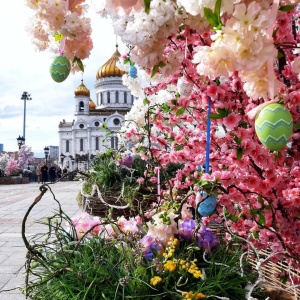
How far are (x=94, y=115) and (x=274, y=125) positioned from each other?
245 ft

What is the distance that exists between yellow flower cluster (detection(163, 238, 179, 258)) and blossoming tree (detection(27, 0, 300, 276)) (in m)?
0.07

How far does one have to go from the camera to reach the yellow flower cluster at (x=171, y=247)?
1.51 m

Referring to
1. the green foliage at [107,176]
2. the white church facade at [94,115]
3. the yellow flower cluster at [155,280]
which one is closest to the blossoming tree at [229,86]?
the yellow flower cluster at [155,280]

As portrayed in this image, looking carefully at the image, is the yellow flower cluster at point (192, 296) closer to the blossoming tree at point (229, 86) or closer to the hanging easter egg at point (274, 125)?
the blossoming tree at point (229, 86)

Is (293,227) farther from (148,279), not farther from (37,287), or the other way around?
(37,287)

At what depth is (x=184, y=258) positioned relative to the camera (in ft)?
5.13

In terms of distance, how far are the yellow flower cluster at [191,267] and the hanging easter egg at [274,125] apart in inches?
22.8

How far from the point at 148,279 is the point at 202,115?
5.70 ft

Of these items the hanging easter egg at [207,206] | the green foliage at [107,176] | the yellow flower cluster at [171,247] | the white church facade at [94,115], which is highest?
the white church facade at [94,115]

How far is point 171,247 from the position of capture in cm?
157

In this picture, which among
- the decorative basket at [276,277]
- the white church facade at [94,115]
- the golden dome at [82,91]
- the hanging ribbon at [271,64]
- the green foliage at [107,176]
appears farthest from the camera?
the golden dome at [82,91]

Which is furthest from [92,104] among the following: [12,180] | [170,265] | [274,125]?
[274,125]

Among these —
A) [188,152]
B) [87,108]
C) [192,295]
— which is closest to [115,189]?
[188,152]

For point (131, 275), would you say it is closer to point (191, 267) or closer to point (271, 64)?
point (191, 267)
